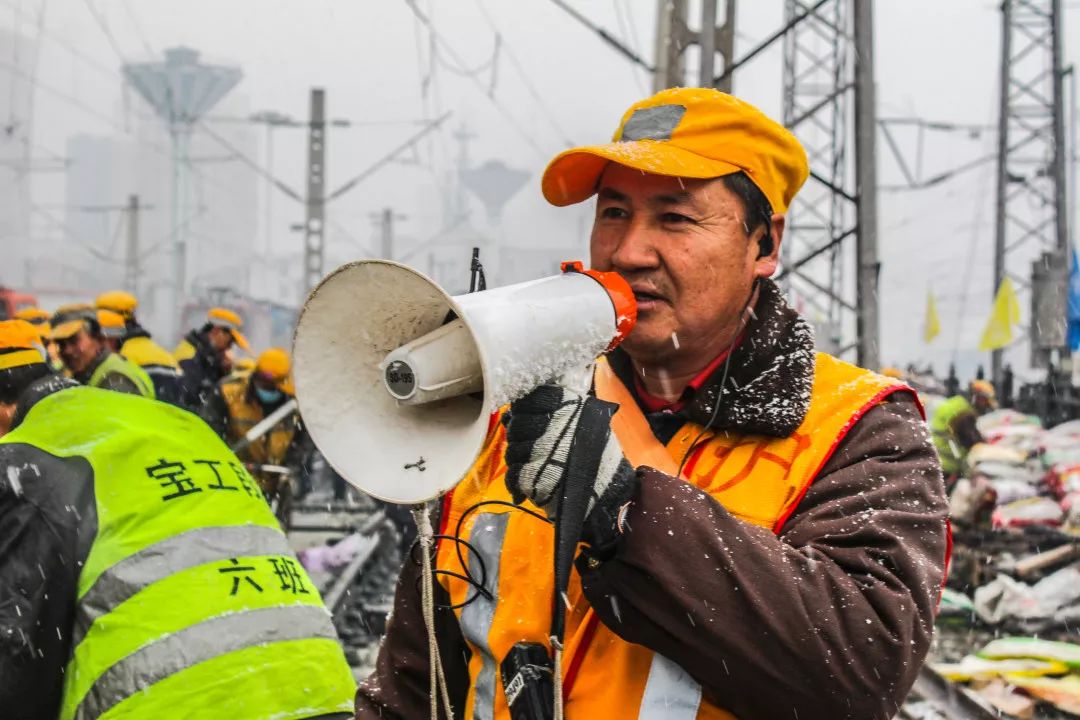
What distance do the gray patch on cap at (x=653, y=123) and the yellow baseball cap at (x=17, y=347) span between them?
3.13m

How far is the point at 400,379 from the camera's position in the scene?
66.4 inches

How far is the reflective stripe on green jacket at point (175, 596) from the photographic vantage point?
257 centimetres

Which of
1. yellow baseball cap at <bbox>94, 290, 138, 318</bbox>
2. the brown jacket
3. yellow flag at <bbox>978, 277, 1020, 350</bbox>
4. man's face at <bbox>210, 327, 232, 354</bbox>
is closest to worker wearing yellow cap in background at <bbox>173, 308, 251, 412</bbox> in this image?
man's face at <bbox>210, 327, 232, 354</bbox>

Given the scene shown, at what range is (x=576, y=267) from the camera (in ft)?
5.92

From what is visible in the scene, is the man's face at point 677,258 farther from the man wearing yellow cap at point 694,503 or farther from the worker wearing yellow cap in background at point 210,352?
the worker wearing yellow cap in background at point 210,352

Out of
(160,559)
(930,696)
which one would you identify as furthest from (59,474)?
(930,696)

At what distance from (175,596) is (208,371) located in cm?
819

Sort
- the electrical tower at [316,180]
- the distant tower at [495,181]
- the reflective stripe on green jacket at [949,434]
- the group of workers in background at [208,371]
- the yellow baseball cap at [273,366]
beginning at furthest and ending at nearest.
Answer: the distant tower at [495,181], the electrical tower at [316,180], the reflective stripe on green jacket at [949,434], the yellow baseball cap at [273,366], the group of workers in background at [208,371]

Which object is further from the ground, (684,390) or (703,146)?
(703,146)

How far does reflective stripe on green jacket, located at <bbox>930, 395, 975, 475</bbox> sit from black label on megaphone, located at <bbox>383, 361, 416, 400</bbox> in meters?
10.9

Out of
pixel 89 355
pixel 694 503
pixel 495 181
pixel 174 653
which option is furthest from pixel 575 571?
pixel 495 181

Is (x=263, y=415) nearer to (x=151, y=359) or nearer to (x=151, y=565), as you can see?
(x=151, y=359)

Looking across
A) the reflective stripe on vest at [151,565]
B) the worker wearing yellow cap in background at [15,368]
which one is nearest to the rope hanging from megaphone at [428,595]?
the reflective stripe on vest at [151,565]

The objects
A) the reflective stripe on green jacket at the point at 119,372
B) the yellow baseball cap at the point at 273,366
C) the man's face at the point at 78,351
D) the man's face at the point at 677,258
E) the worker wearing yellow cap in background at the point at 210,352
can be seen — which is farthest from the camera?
the worker wearing yellow cap in background at the point at 210,352
